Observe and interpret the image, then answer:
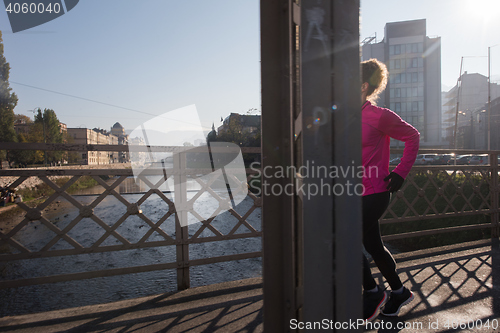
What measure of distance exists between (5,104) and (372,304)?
4963 centimetres

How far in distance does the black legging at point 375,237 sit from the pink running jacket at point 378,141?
0.21 ft

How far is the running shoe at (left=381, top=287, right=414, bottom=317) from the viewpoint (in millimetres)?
2236

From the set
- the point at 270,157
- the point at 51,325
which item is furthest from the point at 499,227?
the point at 51,325

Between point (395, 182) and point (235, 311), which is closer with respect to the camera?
point (395, 182)

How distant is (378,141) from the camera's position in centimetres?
205

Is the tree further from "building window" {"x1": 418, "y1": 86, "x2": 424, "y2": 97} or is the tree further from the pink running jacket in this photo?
"building window" {"x1": 418, "y1": 86, "x2": 424, "y2": 97}

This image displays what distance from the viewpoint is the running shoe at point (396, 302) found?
7.34 feet

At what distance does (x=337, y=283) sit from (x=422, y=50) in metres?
57.3

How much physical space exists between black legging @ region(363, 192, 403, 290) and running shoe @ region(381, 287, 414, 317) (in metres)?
0.07

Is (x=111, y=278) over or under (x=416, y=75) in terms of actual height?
under

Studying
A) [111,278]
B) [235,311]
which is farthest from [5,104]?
[235,311]

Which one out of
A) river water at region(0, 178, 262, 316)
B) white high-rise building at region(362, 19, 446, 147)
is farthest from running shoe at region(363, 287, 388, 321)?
white high-rise building at region(362, 19, 446, 147)

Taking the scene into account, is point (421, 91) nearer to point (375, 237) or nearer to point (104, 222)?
point (375, 237)

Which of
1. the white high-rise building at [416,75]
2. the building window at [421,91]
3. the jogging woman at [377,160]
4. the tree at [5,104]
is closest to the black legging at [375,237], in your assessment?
the jogging woman at [377,160]
